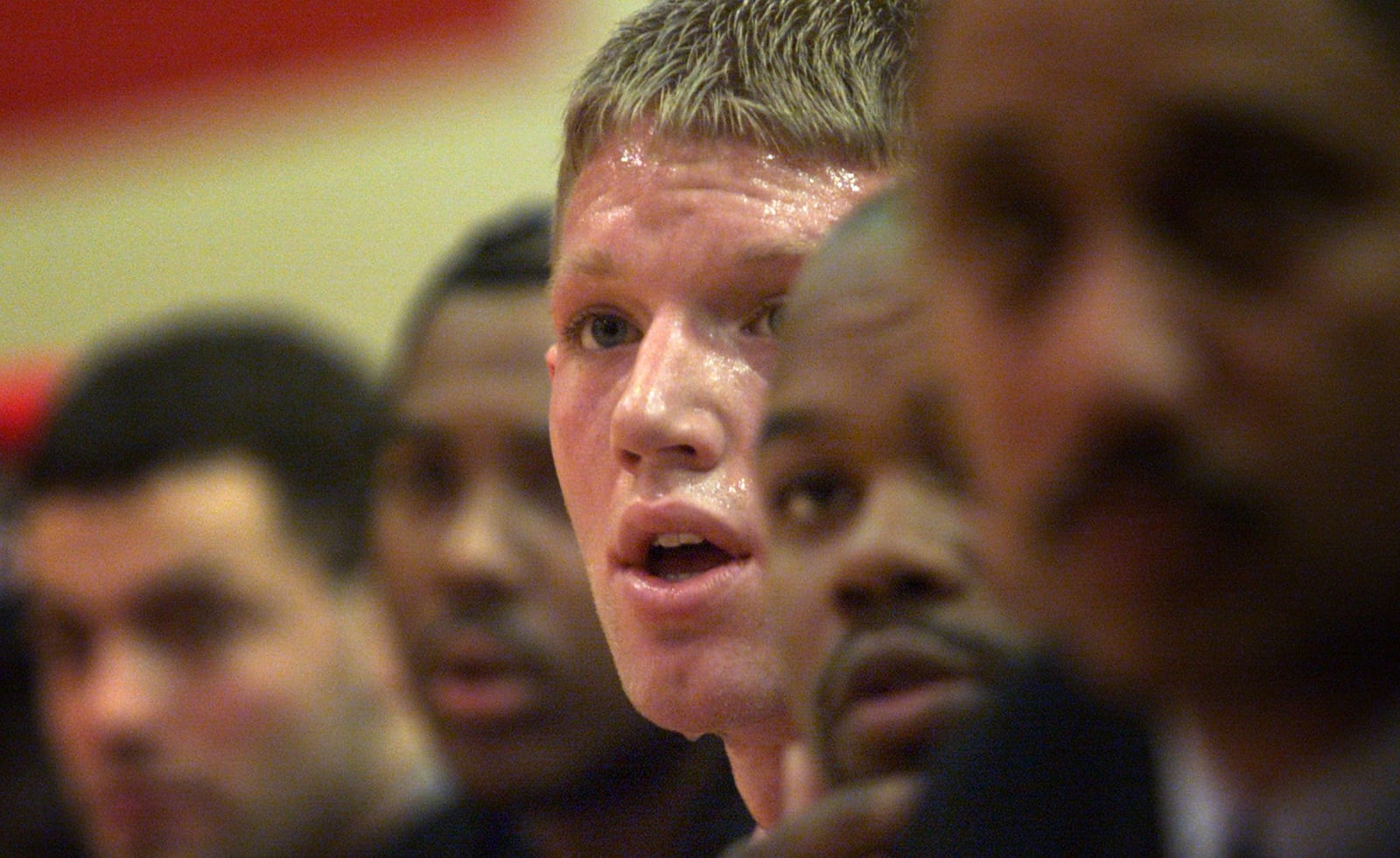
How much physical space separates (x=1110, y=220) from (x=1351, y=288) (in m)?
0.05

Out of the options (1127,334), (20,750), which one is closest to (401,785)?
(20,750)

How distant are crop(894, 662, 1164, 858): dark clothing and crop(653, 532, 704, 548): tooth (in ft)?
0.93

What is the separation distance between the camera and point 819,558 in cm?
60

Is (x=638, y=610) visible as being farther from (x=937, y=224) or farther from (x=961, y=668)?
(x=937, y=224)

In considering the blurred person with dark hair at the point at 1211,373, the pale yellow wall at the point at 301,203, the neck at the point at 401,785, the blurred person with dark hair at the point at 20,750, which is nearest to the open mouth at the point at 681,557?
the blurred person with dark hair at the point at 1211,373

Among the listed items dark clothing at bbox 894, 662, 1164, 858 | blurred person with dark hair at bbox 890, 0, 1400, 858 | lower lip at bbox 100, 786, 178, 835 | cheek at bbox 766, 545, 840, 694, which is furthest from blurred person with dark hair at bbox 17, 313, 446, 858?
blurred person with dark hair at bbox 890, 0, 1400, 858

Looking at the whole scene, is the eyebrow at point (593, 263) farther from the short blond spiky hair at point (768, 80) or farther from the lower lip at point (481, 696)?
the lower lip at point (481, 696)

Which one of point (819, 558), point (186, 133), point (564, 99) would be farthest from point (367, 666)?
point (186, 133)

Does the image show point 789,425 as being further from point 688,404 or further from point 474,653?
point 474,653

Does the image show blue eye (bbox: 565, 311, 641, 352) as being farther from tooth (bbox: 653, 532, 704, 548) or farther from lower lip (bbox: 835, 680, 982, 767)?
lower lip (bbox: 835, 680, 982, 767)

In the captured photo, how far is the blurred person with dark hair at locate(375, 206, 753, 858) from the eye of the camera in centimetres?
125

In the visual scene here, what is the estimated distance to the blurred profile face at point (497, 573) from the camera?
1269 millimetres

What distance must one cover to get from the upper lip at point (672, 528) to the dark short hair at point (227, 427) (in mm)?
816

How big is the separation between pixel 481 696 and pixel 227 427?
0.47 meters
